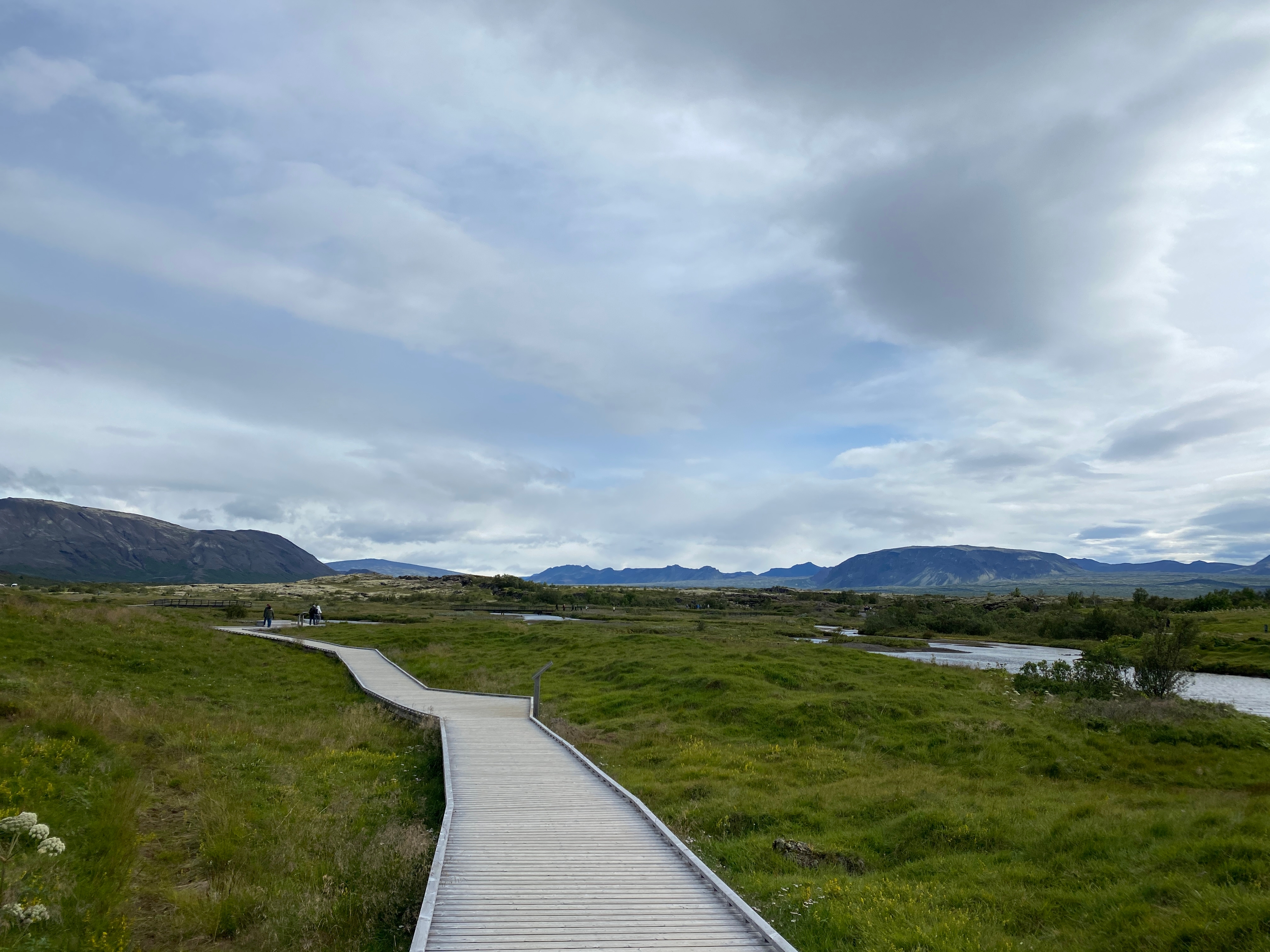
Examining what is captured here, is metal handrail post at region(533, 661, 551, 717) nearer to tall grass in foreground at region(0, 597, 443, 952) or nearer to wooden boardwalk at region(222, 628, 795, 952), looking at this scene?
tall grass in foreground at region(0, 597, 443, 952)

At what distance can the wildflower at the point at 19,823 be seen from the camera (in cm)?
841

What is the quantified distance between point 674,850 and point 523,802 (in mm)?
3842

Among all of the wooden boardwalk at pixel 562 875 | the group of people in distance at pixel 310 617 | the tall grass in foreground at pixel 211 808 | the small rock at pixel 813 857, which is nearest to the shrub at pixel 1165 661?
the small rock at pixel 813 857

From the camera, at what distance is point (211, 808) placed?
44.4 ft

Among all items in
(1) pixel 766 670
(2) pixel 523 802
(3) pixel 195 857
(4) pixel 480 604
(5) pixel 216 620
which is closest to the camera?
(3) pixel 195 857

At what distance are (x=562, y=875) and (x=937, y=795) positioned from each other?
32.5 feet

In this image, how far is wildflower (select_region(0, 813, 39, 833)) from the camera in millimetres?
8413

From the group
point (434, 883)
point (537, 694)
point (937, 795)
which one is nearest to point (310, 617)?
point (537, 694)

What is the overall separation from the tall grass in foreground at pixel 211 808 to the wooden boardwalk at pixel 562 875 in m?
0.92

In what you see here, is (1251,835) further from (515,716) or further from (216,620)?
(216,620)

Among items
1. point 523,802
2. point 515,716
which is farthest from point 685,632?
point 523,802

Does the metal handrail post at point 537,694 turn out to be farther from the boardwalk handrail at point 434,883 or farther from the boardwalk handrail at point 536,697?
the boardwalk handrail at point 434,883

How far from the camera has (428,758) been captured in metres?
19.0

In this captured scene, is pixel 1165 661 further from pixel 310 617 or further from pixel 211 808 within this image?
pixel 310 617
